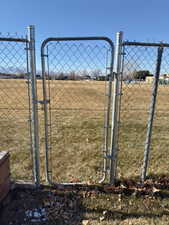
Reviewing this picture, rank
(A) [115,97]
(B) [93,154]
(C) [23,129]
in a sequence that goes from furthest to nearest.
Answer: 1. (C) [23,129]
2. (B) [93,154]
3. (A) [115,97]

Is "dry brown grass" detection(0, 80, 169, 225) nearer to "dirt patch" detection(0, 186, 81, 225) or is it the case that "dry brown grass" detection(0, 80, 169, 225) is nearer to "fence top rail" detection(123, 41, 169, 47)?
"dirt patch" detection(0, 186, 81, 225)

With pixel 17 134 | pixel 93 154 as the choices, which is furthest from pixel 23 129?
pixel 93 154

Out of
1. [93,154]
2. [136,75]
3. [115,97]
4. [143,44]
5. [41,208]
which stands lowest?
[41,208]

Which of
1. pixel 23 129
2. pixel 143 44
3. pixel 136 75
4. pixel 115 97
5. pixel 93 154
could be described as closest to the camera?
pixel 143 44

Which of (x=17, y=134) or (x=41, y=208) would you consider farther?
(x=17, y=134)

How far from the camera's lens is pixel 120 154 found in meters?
3.29

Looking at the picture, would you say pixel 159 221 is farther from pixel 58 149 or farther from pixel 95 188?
pixel 58 149

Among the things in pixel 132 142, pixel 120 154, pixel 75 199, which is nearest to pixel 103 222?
pixel 75 199

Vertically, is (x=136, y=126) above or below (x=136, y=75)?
below

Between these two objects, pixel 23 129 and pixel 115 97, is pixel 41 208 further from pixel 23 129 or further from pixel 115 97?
pixel 23 129

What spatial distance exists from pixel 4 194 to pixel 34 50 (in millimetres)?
1733

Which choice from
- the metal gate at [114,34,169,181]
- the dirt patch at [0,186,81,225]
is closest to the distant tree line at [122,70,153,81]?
the metal gate at [114,34,169,181]

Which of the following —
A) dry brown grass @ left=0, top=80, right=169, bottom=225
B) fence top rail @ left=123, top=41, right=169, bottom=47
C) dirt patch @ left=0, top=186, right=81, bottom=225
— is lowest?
dirt patch @ left=0, top=186, right=81, bottom=225

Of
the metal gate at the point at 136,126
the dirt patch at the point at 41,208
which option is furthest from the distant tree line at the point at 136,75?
the dirt patch at the point at 41,208
